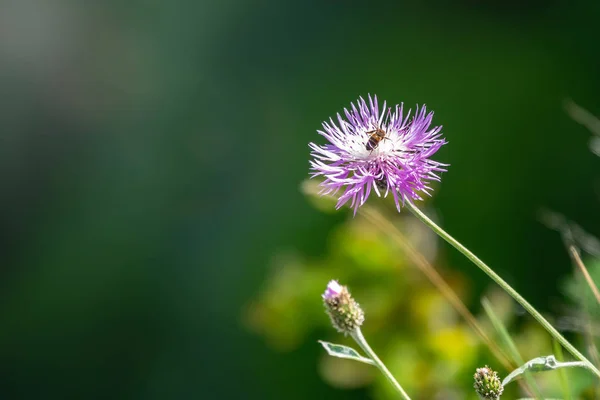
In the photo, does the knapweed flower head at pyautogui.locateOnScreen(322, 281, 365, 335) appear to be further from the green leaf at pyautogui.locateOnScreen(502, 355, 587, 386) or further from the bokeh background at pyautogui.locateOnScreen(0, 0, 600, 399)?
the bokeh background at pyautogui.locateOnScreen(0, 0, 600, 399)

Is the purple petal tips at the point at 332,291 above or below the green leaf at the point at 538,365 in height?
below

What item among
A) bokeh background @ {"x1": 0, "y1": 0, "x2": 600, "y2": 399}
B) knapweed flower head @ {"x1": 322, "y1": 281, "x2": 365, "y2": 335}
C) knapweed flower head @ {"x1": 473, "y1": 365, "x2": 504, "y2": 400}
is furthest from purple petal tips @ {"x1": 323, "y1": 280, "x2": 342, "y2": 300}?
bokeh background @ {"x1": 0, "y1": 0, "x2": 600, "y2": 399}

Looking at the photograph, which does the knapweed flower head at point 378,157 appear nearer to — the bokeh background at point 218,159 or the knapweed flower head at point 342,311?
the knapweed flower head at point 342,311

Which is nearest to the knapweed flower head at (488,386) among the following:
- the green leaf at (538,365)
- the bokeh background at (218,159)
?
the green leaf at (538,365)

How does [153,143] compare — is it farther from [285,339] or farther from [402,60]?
[285,339]

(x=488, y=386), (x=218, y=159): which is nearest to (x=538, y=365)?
(x=488, y=386)

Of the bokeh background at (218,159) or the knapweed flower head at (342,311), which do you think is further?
the bokeh background at (218,159)

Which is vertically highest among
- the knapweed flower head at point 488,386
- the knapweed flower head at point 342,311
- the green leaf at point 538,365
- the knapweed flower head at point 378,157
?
the knapweed flower head at point 378,157
